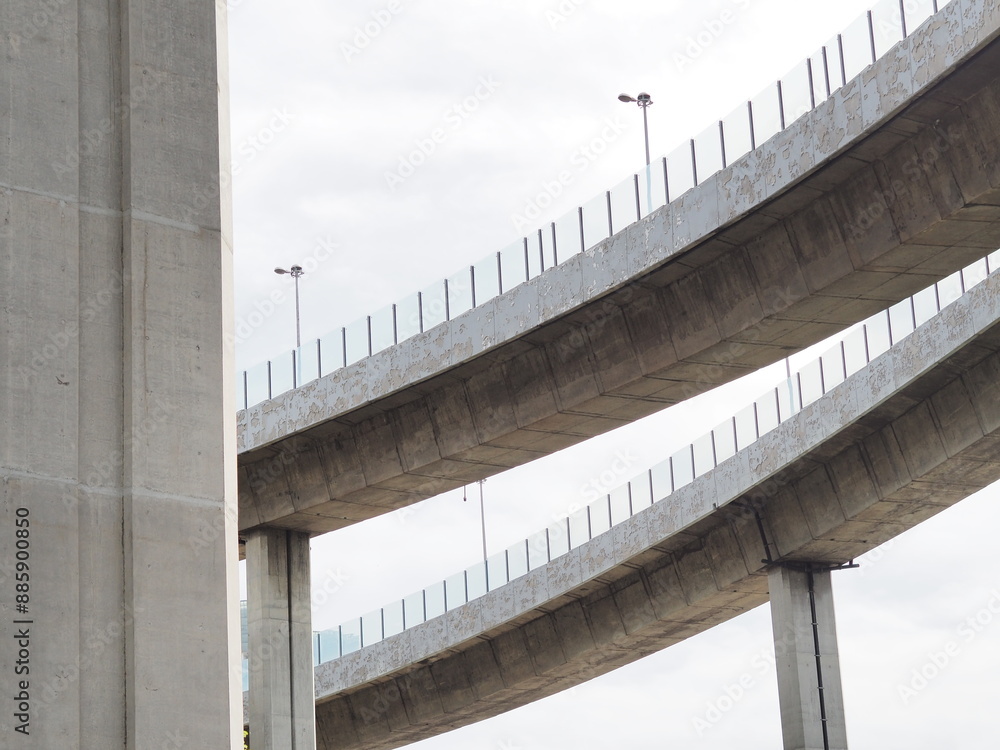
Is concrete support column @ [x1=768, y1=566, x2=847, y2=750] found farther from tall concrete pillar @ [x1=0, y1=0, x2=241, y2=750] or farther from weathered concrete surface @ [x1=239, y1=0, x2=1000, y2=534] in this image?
tall concrete pillar @ [x1=0, y1=0, x2=241, y2=750]

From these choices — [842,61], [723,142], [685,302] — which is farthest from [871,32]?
[685,302]

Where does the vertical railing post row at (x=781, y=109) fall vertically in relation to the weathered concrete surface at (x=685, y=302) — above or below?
above

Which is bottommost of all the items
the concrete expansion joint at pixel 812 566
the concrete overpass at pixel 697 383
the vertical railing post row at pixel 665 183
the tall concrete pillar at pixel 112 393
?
the tall concrete pillar at pixel 112 393

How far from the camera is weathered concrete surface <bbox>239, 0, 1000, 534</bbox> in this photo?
19.4 m

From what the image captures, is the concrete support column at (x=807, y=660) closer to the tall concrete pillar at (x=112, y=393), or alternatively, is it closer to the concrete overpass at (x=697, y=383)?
the concrete overpass at (x=697, y=383)

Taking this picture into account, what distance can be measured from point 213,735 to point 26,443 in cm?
248

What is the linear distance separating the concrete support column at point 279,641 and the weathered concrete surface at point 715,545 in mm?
8373

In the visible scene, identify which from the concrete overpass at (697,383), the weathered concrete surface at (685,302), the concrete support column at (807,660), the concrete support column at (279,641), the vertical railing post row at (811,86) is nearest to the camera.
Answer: the weathered concrete surface at (685,302)

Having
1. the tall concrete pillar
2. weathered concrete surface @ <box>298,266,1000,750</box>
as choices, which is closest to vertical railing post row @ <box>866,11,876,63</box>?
weathered concrete surface @ <box>298,266,1000,750</box>

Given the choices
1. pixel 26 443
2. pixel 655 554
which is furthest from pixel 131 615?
pixel 655 554

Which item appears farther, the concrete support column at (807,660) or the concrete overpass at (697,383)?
the concrete support column at (807,660)

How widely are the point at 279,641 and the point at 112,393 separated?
65.2ft

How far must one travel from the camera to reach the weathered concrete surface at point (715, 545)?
2777cm

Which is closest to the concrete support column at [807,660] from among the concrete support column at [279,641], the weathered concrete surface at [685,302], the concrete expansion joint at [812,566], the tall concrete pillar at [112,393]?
the concrete expansion joint at [812,566]
